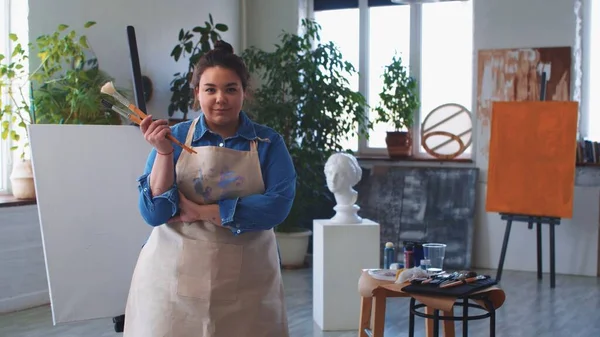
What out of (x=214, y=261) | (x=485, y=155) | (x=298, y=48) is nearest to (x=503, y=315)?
(x=485, y=155)

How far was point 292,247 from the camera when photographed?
648 cm

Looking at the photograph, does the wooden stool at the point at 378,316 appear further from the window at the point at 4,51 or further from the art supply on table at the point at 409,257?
the window at the point at 4,51

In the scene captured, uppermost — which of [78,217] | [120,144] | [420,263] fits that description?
[120,144]

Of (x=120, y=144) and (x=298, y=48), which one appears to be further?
(x=298, y=48)

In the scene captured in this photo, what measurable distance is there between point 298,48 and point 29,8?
226 centimetres

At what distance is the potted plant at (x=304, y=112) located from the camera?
6.23 m

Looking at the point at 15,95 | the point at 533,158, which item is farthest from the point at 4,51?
the point at 533,158

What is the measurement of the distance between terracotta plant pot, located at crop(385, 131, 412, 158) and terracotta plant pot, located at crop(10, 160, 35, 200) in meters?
3.23

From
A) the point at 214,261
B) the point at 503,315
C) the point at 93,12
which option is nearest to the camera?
the point at 214,261

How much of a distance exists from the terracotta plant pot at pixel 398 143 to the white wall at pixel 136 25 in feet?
6.39

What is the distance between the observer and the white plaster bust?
440cm

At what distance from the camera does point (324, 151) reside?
20.9 feet

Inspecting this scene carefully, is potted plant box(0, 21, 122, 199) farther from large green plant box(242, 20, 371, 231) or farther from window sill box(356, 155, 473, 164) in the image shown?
window sill box(356, 155, 473, 164)

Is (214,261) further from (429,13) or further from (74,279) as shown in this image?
(429,13)
